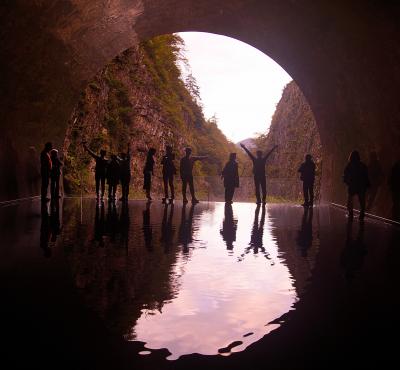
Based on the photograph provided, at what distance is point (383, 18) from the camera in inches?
377

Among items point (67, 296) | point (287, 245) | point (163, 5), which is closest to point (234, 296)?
point (67, 296)

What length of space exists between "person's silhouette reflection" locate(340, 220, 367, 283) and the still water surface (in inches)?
14.7

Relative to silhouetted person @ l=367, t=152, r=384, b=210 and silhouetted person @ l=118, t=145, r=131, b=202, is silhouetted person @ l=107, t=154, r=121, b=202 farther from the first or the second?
silhouetted person @ l=367, t=152, r=384, b=210

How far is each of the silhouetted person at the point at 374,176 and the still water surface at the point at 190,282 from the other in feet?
14.4

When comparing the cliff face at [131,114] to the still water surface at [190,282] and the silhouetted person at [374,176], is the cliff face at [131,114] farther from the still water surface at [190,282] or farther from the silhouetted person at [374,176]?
the still water surface at [190,282]

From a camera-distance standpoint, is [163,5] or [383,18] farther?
[163,5]

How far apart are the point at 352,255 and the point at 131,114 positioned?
28346 millimetres

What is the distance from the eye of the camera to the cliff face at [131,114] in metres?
28.3

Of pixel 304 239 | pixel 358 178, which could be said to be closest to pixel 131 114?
pixel 358 178

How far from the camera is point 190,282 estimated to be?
15.7 ft

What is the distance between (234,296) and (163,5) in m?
12.7

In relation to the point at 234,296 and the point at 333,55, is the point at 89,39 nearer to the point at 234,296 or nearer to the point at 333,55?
the point at 333,55

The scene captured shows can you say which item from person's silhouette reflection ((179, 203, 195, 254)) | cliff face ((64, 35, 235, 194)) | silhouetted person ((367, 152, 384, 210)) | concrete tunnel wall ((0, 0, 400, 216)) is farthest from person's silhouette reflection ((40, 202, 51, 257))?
cliff face ((64, 35, 235, 194))

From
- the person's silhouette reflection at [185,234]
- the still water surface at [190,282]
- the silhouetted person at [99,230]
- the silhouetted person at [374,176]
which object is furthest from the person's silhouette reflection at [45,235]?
the silhouetted person at [374,176]
